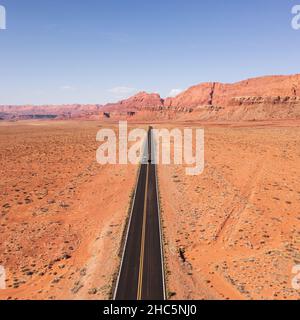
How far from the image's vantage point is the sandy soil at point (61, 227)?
94.8ft

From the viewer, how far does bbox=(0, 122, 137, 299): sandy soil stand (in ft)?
94.8

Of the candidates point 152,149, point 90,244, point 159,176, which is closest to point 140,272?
point 90,244

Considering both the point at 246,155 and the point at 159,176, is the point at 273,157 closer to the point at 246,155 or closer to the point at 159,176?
the point at 246,155

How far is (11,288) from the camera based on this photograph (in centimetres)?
2862

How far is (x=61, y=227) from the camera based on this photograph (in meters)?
41.8

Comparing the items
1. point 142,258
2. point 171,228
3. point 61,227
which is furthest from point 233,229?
point 61,227

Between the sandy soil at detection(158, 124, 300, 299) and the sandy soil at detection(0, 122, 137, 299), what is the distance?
7513mm

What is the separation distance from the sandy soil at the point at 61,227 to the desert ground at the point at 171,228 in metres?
0.14

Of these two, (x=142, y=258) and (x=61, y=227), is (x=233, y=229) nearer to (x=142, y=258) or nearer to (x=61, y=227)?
(x=142, y=258)

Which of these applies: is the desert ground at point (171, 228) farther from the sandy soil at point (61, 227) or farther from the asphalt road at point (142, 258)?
the asphalt road at point (142, 258)

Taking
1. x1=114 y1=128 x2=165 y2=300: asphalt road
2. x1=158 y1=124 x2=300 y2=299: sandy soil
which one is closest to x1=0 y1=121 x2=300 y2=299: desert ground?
x1=158 y1=124 x2=300 y2=299: sandy soil

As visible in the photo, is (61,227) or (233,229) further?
(61,227)

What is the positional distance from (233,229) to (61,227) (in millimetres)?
25396

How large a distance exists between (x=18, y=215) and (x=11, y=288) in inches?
721
